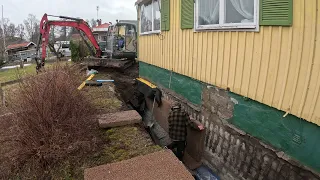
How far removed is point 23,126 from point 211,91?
3493mm

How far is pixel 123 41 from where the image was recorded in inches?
540

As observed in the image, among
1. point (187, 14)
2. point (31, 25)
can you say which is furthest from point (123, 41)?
point (31, 25)

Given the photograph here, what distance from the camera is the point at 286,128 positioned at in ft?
10.7

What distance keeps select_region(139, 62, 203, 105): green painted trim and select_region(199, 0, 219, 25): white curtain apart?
138cm

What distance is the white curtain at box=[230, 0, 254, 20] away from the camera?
12.3 ft

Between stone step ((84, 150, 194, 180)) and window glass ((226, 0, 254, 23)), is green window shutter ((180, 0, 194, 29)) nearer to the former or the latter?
window glass ((226, 0, 254, 23))

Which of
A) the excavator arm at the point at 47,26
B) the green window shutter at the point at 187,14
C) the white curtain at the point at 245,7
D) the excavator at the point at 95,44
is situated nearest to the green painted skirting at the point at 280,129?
the white curtain at the point at 245,7

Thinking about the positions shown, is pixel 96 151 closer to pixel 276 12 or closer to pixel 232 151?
pixel 232 151

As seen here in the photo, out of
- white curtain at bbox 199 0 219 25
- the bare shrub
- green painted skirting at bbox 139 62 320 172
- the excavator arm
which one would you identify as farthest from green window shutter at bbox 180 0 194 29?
the excavator arm

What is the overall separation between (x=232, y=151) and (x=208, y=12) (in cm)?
285

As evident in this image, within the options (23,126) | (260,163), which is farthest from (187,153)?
(23,126)

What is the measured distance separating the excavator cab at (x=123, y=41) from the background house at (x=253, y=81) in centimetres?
707

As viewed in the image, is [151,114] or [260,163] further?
[151,114]

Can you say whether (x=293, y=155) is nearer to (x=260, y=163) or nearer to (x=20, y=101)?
(x=260, y=163)
